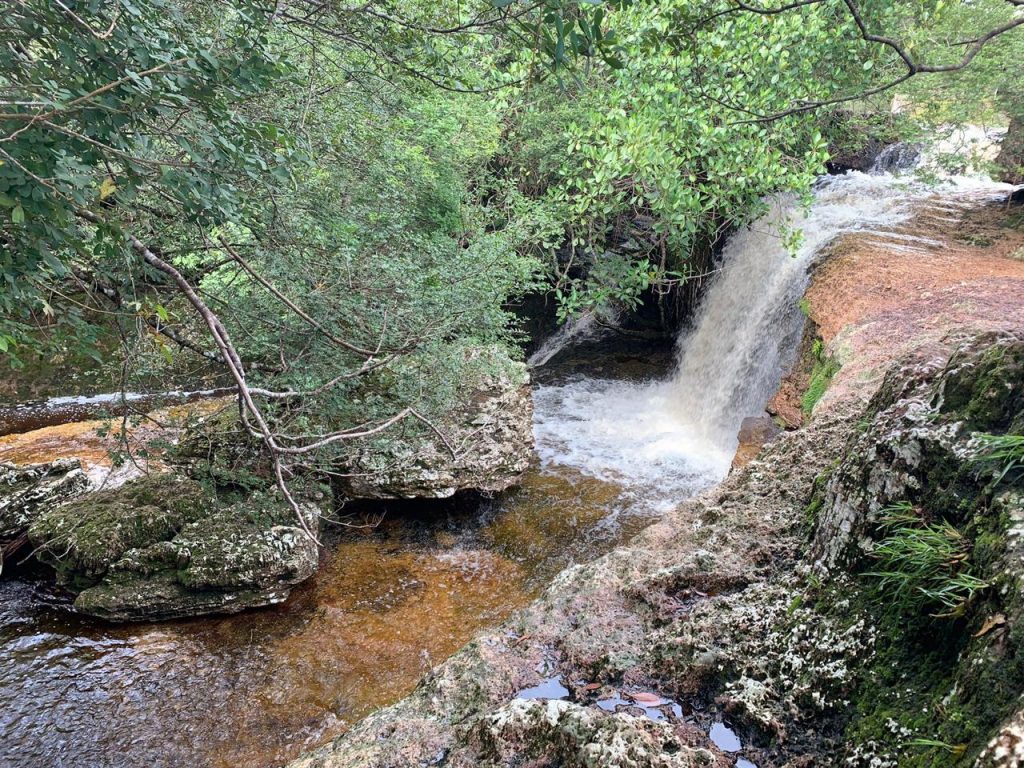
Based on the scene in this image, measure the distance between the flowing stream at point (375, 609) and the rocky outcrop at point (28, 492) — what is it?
0.50 metres

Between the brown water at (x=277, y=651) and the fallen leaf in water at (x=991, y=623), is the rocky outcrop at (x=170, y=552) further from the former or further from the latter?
the fallen leaf in water at (x=991, y=623)

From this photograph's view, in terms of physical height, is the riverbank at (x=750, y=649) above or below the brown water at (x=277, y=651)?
above

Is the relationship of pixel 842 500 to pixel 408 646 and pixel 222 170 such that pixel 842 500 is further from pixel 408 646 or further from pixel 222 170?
pixel 408 646

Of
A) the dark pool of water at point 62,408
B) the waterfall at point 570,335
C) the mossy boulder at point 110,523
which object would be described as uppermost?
the waterfall at point 570,335

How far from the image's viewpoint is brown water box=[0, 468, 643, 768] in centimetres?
421

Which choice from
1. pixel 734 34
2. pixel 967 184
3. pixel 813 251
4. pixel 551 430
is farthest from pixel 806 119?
pixel 967 184

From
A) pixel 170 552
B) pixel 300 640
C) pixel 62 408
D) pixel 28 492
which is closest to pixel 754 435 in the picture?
pixel 300 640

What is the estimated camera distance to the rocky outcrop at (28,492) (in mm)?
5980

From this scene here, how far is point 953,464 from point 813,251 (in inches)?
316

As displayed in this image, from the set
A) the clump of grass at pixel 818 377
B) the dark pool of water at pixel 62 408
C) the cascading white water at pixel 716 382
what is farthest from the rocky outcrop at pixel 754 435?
the dark pool of water at pixel 62 408

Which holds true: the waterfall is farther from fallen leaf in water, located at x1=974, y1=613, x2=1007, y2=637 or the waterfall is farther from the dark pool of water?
fallen leaf in water, located at x1=974, y1=613, x2=1007, y2=637

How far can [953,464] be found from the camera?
2.06m

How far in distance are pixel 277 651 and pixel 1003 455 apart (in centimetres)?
530

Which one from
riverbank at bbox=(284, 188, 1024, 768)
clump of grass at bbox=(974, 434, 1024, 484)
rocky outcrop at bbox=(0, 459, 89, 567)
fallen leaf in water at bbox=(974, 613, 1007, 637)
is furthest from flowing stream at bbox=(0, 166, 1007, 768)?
clump of grass at bbox=(974, 434, 1024, 484)
